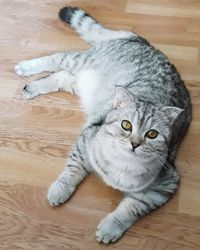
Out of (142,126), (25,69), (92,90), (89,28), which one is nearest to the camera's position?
(142,126)

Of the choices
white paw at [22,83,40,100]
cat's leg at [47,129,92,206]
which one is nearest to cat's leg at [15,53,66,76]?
white paw at [22,83,40,100]

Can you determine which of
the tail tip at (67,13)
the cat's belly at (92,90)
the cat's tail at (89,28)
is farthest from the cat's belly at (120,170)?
the tail tip at (67,13)

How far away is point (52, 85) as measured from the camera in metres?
1.86

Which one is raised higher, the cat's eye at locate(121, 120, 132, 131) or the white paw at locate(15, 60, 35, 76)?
the cat's eye at locate(121, 120, 132, 131)

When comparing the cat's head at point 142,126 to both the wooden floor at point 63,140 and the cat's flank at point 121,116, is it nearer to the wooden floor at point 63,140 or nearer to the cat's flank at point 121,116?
the cat's flank at point 121,116

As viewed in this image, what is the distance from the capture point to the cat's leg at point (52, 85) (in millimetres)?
1842

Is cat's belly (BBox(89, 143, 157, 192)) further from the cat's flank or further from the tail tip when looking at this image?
the tail tip

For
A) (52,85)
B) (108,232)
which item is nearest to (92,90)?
(52,85)

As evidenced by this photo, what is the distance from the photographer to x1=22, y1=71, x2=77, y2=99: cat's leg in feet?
6.04

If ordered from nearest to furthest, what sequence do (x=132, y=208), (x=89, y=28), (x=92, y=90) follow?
(x=132, y=208), (x=92, y=90), (x=89, y=28)

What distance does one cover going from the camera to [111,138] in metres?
1.39

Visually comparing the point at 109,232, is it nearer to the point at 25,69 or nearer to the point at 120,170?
the point at 120,170

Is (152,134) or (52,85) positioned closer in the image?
(152,134)

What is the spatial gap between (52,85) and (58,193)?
1.91 ft
